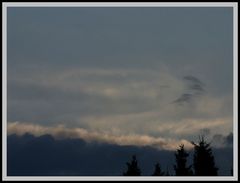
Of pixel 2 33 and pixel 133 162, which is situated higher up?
pixel 2 33

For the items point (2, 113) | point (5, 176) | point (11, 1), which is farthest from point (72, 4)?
point (5, 176)

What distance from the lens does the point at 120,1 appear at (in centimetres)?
1464

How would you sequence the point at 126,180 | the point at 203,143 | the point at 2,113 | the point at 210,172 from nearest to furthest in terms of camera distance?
the point at 126,180 < the point at 2,113 < the point at 210,172 < the point at 203,143

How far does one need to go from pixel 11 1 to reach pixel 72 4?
192 centimetres

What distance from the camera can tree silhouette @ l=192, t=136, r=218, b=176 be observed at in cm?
4325

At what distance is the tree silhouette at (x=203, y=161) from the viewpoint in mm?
43250

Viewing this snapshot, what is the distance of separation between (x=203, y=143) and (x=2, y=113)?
115 ft

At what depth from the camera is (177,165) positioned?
168ft

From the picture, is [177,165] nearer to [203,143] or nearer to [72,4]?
[203,143]

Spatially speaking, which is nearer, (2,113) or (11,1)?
(2,113)

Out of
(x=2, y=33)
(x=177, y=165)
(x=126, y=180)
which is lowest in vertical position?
(x=177, y=165)

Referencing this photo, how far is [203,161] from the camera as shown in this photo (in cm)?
4481

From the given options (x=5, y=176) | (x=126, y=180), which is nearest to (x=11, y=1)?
(x=5, y=176)

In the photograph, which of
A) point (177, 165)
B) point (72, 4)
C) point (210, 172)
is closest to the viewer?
point (72, 4)
